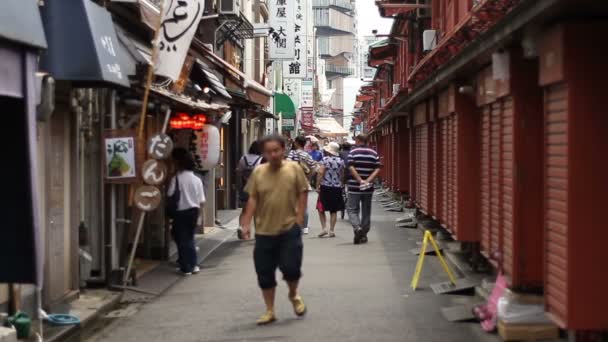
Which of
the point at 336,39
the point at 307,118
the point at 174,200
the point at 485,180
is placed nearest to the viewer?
the point at 485,180

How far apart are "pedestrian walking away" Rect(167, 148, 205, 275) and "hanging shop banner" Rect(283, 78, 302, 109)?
38.2 m

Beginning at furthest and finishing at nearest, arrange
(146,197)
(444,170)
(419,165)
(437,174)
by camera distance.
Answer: (419,165)
(437,174)
(444,170)
(146,197)

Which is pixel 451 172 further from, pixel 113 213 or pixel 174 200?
pixel 113 213

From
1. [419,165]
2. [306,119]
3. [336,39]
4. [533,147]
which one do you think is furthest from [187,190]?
[336,39]

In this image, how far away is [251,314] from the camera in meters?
10.0

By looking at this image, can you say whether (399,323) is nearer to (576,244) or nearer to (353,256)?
(576,244)

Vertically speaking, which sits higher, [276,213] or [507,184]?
[507,184]

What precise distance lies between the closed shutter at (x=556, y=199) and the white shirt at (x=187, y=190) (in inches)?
275

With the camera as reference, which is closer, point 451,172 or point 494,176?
point 494,176

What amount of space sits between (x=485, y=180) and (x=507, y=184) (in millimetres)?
2292

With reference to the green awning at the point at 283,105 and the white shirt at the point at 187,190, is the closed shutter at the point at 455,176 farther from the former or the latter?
the green awning at the point at 283,105

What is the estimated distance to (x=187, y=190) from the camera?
13430 mm

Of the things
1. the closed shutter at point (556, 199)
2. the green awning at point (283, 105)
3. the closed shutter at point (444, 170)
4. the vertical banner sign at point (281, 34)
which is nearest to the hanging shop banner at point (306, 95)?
the green awning at point (283, 105)

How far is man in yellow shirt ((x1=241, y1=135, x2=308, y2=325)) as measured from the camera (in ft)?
30.2
